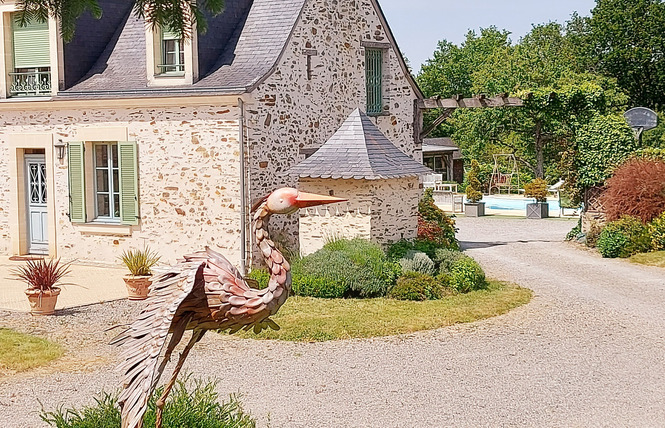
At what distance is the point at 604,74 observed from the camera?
1737 inches

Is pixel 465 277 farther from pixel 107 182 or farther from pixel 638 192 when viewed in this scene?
pixel 107 182

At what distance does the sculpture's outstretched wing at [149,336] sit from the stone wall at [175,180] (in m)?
9.44

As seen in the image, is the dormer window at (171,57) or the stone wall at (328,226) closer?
the stone wall at (328,226)

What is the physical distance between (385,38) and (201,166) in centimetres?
581

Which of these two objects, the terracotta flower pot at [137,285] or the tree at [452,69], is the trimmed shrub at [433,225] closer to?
the terracotta flower pot at [137,285]

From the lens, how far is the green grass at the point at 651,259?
58.5 feet

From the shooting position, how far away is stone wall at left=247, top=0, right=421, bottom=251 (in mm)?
15891

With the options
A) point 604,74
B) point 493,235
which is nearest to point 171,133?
point 493,235

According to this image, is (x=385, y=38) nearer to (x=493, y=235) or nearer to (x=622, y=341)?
(x=493, y=235)

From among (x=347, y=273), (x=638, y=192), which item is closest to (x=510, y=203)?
(x=638, y=192)

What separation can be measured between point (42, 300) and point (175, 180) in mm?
4079

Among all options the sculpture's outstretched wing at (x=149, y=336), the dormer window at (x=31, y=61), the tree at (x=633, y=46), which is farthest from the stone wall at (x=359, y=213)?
the tree at (x=633, y=46)

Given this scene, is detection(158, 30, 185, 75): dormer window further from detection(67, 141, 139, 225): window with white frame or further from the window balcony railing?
the window balcony railing

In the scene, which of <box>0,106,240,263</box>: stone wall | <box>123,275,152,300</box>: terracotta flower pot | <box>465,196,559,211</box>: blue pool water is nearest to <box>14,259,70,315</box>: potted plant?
<box>123,275,152,300</box>: terracotta flower pot
